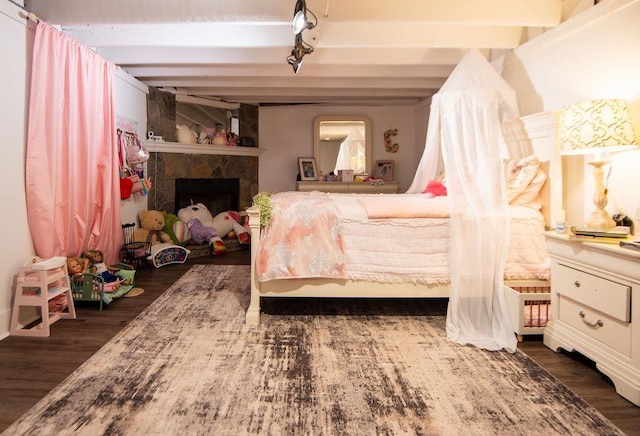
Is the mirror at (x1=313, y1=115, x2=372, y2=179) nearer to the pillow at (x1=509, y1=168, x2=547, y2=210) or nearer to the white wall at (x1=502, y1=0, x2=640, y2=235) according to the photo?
the white wall at (x1=502, y1=0, x2=640, y2=235)

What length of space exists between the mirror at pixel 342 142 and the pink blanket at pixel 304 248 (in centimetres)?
395

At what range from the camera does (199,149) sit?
5781mm

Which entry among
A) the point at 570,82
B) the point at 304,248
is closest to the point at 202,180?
the point at 304,248

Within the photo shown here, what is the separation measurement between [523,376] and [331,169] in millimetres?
4908

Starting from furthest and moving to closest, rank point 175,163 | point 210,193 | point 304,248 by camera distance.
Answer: point 210,193 → point 175,163 → point 304,248

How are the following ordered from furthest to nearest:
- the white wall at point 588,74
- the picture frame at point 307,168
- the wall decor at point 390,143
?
1. the wall decor at point 390,143
2. the picture frame at point 307,168
3. the white wall at point 588,74

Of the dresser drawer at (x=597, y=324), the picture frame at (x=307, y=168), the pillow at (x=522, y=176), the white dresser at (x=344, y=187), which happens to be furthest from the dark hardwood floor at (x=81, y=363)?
the picture frame at (x=307, y=168)

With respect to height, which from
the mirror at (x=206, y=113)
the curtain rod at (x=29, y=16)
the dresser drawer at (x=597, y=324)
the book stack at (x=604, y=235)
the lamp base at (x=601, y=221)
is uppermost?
the mirror at (x=206, y=113)

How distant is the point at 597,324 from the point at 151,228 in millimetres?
4616

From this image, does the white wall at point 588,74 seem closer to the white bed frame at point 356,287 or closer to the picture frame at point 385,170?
the white bed frame at point 356,287

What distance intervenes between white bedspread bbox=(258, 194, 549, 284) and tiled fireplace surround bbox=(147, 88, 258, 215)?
3.33m

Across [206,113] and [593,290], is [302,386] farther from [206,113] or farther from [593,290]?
[206,113]

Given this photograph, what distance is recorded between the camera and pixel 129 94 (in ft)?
15.0

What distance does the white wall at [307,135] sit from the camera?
261 inches
